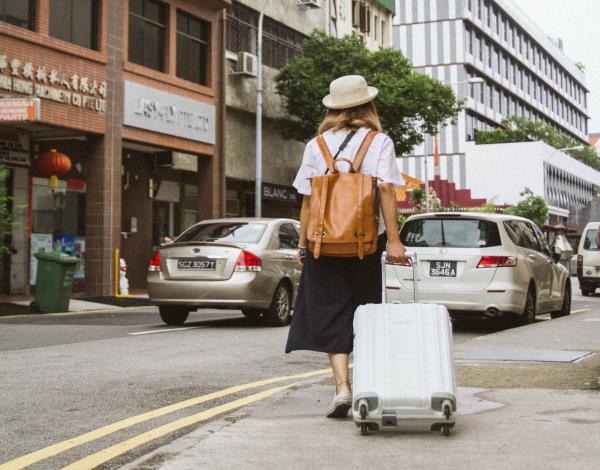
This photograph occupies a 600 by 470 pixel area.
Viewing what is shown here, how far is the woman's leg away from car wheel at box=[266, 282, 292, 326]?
7.88 meters

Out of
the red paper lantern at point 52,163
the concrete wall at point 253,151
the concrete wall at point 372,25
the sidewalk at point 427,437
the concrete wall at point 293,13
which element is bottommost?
the sidewalk at point 427,437

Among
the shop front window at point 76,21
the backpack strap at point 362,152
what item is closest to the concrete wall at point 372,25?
the shop front window at point 76,21

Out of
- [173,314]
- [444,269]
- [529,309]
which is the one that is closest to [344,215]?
[444,269]

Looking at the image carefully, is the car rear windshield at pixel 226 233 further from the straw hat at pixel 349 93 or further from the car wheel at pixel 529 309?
the straw hat at pixel 349 93

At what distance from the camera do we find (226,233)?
13.4 metres

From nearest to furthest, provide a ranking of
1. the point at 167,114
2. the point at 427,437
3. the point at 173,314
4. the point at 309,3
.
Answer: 1. the point at 427,437
2. the point at 173,314
3. the point at 167,114
4. the point at 309,3

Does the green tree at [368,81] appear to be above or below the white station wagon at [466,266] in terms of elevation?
above

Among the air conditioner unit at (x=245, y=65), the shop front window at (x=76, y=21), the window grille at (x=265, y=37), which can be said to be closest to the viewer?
the shop front window at (x=76, y=21)

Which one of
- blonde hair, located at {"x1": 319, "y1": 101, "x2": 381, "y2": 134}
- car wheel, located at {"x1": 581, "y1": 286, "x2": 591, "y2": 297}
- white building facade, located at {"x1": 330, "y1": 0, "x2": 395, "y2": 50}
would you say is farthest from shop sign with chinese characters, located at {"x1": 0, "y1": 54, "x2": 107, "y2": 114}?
white building facade, located at {"x1": 330, "y1": 0, "x2": 395, "y2": 50}

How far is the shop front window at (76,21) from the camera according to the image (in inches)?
834

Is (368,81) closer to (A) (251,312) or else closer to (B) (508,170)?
(A) (251,312)

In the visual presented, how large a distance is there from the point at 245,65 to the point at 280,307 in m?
16.4

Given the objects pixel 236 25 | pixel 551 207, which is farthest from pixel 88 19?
pixel 551 207

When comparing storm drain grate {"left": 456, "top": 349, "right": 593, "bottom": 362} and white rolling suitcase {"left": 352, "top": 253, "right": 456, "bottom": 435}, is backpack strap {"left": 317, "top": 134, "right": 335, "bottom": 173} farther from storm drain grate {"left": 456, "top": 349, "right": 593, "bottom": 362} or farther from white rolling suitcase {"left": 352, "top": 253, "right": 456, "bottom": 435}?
storm drain grate {"left": 456, "top": 349, "right": 593, "bottom": 362}
